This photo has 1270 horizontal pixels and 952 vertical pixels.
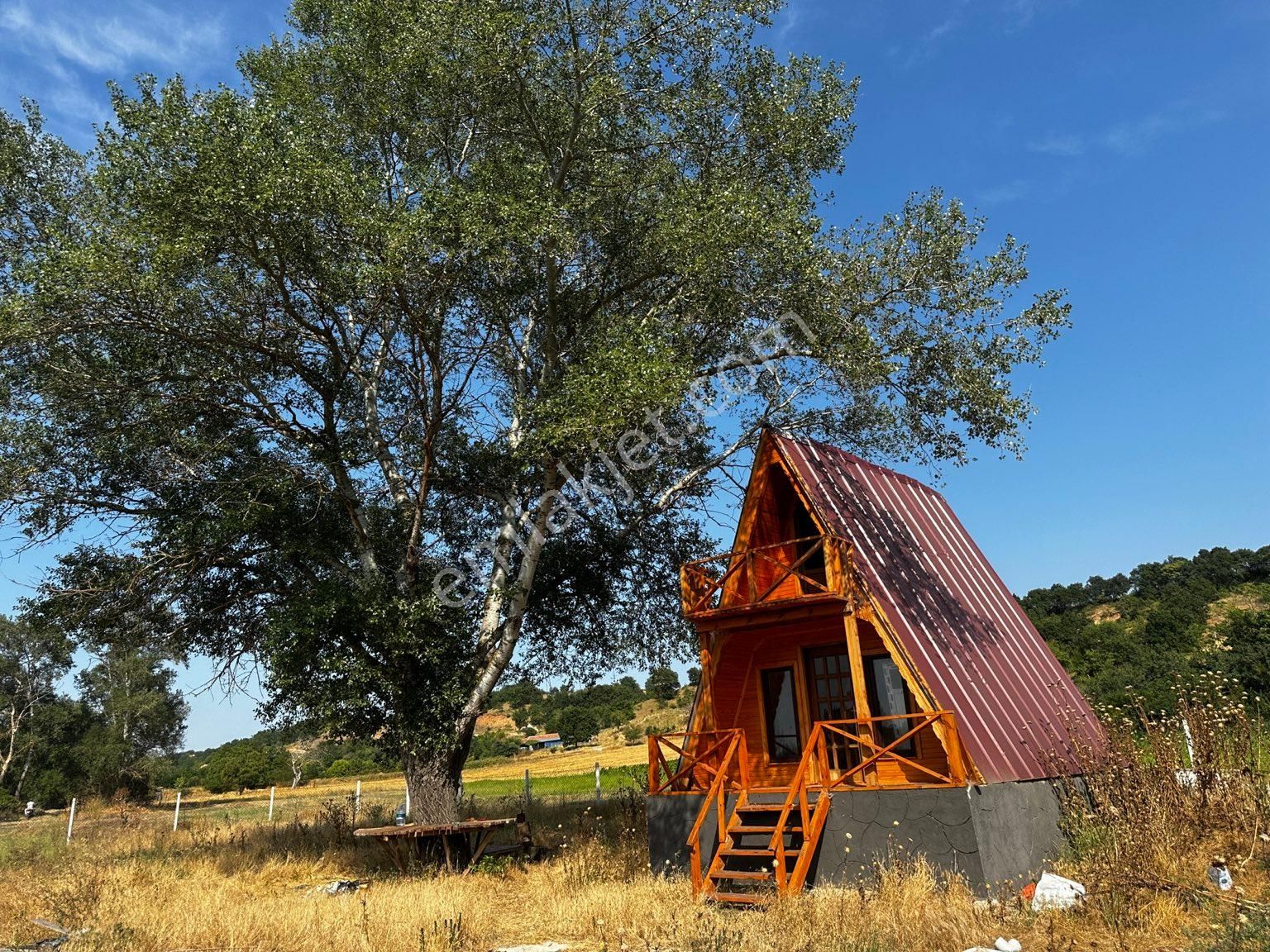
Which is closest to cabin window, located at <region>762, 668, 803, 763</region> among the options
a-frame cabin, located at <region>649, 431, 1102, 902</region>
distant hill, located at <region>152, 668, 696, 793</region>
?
a-frame cabin, located at <region>649, 431, 1102, 902</region>

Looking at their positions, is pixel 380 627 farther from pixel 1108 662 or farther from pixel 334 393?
pixel 1108 662

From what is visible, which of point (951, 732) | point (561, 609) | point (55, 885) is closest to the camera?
point (951, 732)

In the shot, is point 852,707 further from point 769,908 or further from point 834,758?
point 769,908

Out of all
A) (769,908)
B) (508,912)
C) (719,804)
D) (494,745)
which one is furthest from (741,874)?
(494,745)

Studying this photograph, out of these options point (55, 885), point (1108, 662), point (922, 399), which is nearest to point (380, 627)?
point (55, 885)

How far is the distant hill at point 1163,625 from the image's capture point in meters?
34.0

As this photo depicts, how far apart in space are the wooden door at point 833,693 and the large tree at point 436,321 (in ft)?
13.4

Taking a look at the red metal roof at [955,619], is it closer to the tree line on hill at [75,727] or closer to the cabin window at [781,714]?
the cabin window at [781,714]

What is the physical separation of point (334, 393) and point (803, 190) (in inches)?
379

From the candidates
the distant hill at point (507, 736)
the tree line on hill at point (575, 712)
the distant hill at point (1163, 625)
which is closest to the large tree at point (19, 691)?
the distant hill at point (507, 736)

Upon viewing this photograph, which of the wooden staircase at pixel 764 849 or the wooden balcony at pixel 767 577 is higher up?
the wooden balcony at pixel 767 577

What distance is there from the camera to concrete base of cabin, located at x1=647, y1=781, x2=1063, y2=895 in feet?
33.7

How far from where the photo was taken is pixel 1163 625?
53.0 meters

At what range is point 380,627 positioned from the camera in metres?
14.4
